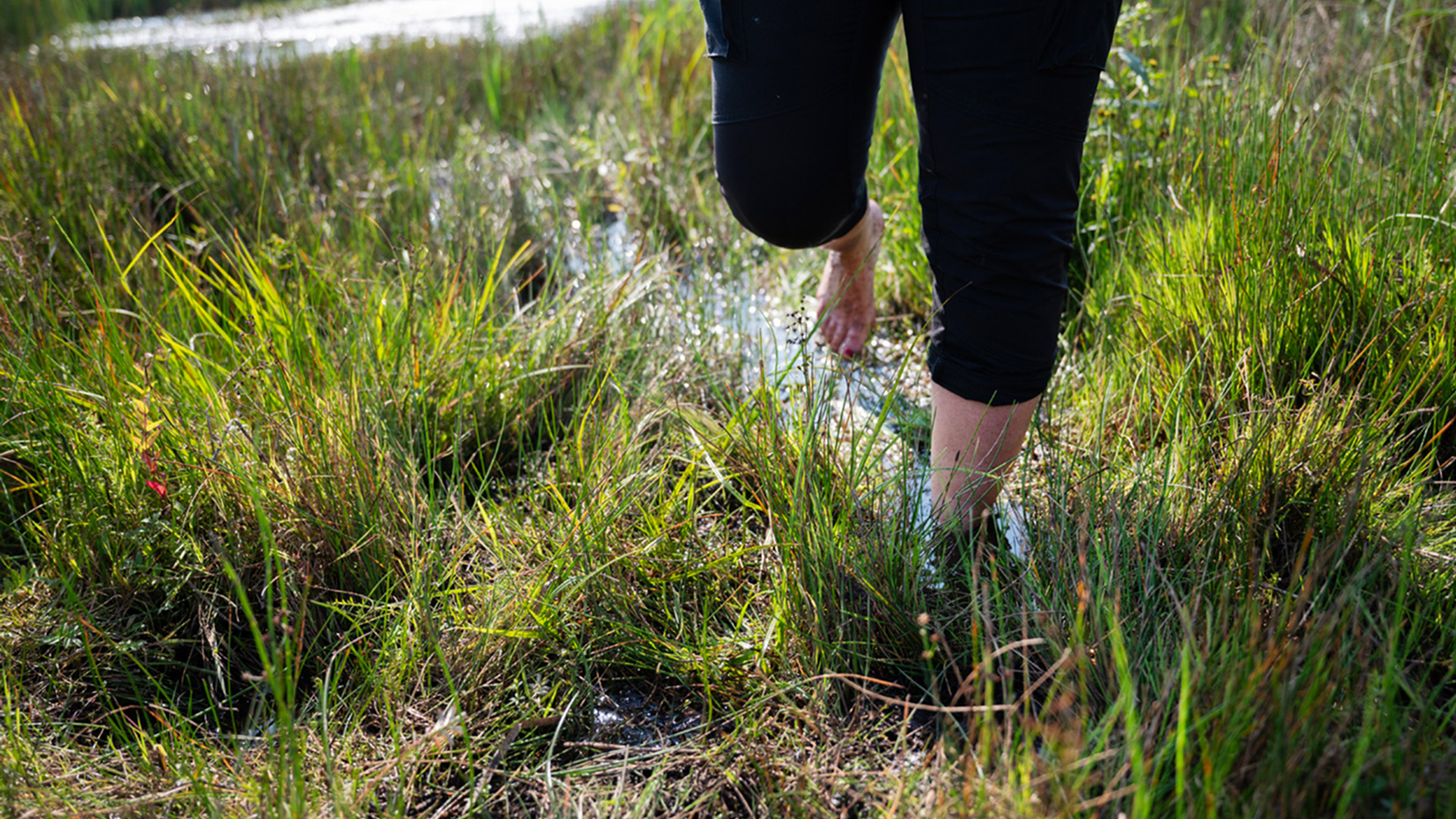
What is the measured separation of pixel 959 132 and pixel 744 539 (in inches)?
28.5

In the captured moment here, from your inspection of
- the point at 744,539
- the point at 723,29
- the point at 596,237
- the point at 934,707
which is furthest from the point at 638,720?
the point at 596,237

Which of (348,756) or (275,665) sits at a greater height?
(275,665)

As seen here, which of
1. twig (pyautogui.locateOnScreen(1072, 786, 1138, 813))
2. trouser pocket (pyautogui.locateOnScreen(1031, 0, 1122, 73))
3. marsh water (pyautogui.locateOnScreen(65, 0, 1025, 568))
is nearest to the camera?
twig (pyautogui.locateOnScreen(1072, 786, 1138, 813))

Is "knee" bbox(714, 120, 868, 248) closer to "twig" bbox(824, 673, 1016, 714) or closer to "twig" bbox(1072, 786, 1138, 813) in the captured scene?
"twig" bbox(824, 673, 1016, 714)

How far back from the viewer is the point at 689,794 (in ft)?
3.52

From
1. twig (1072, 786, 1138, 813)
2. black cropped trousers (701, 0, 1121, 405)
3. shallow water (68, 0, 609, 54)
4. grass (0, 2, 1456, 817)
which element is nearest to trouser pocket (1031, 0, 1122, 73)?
black cropped trousers (701, 0, 1121, 405)

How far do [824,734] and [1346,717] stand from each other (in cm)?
57

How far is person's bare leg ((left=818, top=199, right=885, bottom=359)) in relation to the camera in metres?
1.87

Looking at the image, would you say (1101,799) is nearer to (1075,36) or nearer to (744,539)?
(744,539)

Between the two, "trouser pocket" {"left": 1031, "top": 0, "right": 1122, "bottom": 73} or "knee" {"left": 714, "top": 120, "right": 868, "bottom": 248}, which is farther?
"knee" {"left": 714, "top": 120, "right": 868, "bottom": 248}

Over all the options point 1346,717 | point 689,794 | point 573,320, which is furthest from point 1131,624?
A: point 573,320

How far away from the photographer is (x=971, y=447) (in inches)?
50.5

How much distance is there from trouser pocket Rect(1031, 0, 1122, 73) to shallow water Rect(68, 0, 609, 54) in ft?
19.7

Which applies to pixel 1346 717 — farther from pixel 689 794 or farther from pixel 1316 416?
pixel 689 794
